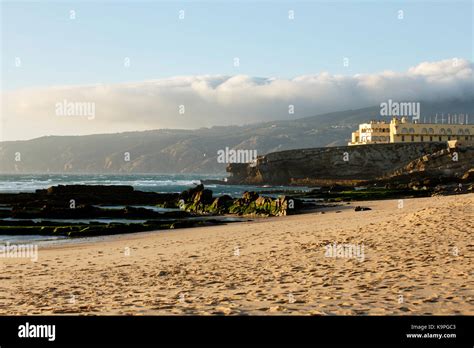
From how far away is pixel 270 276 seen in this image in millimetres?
→ 13711

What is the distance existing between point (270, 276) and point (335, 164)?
12065cm

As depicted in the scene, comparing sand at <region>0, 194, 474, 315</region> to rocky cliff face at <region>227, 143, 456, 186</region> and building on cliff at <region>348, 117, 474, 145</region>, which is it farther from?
building on cliff at <region>348, 117, 474, 145</region>

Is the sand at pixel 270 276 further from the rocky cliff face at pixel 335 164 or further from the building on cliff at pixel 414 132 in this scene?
the building on cliff at pixel 414 132

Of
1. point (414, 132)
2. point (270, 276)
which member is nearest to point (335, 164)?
point (414, 132)

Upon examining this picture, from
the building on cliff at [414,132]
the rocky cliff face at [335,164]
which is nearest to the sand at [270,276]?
the rocky cliff face at [335,164]

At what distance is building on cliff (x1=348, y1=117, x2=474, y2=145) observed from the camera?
13988cm

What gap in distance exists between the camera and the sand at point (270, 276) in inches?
406

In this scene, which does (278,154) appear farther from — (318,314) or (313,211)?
(318,314)

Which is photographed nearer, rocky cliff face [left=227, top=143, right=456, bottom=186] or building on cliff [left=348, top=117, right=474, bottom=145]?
rocky cliff face [left=227, top=143, right=456, bottom=186]

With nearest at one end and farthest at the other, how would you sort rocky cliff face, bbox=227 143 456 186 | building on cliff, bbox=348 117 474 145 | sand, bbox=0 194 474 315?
sand, bbox=0 194 474 315 < rocky cliff face, bbox=227 143 456 186 < building on cliff, bbox=348 117 474 145

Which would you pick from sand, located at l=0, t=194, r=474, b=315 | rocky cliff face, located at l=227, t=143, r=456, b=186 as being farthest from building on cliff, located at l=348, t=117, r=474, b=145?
sand, located at l=0, t=194, r=474, b=315

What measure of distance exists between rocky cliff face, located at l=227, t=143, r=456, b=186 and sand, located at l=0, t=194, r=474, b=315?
97696 mm

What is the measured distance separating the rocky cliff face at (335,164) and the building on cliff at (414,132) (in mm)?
12181
